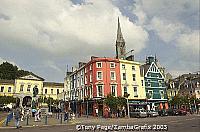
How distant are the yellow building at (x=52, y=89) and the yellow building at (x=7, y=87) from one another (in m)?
12.4

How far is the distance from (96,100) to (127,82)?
→ 28.8 ft

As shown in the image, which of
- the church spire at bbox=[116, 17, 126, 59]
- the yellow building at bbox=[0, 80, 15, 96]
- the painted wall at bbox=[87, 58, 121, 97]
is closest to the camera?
the painted wall at bbox=[87, 58, 121, 97]

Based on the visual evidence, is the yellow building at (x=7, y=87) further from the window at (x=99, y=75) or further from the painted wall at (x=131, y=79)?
the painted wall at (x=131, y=79)

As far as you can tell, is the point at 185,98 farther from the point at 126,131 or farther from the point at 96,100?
the point at 126,131

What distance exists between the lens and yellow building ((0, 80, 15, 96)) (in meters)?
82.2

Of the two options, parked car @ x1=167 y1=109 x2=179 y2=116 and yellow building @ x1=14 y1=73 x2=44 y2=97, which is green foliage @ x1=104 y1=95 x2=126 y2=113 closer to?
parked car @ x1=167 y1=109 x2=179 y2=116

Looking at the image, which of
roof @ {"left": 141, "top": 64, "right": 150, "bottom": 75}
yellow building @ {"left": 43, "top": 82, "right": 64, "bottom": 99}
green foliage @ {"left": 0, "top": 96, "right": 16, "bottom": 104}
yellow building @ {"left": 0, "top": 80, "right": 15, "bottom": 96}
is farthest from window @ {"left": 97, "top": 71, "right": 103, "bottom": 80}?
yellow building @ {"left": 43, "top": 82, "right": 64, "bottom": 99}

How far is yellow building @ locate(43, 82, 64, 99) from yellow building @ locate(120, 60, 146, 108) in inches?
1752

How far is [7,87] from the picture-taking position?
272ft

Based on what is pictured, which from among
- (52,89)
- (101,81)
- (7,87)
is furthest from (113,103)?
(52,89)

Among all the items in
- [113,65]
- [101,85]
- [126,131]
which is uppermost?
[113,65]

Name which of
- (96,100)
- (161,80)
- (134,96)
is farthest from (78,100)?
(161,80)

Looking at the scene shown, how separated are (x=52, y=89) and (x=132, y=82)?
4718 centimetres

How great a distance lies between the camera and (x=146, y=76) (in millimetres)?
58375
